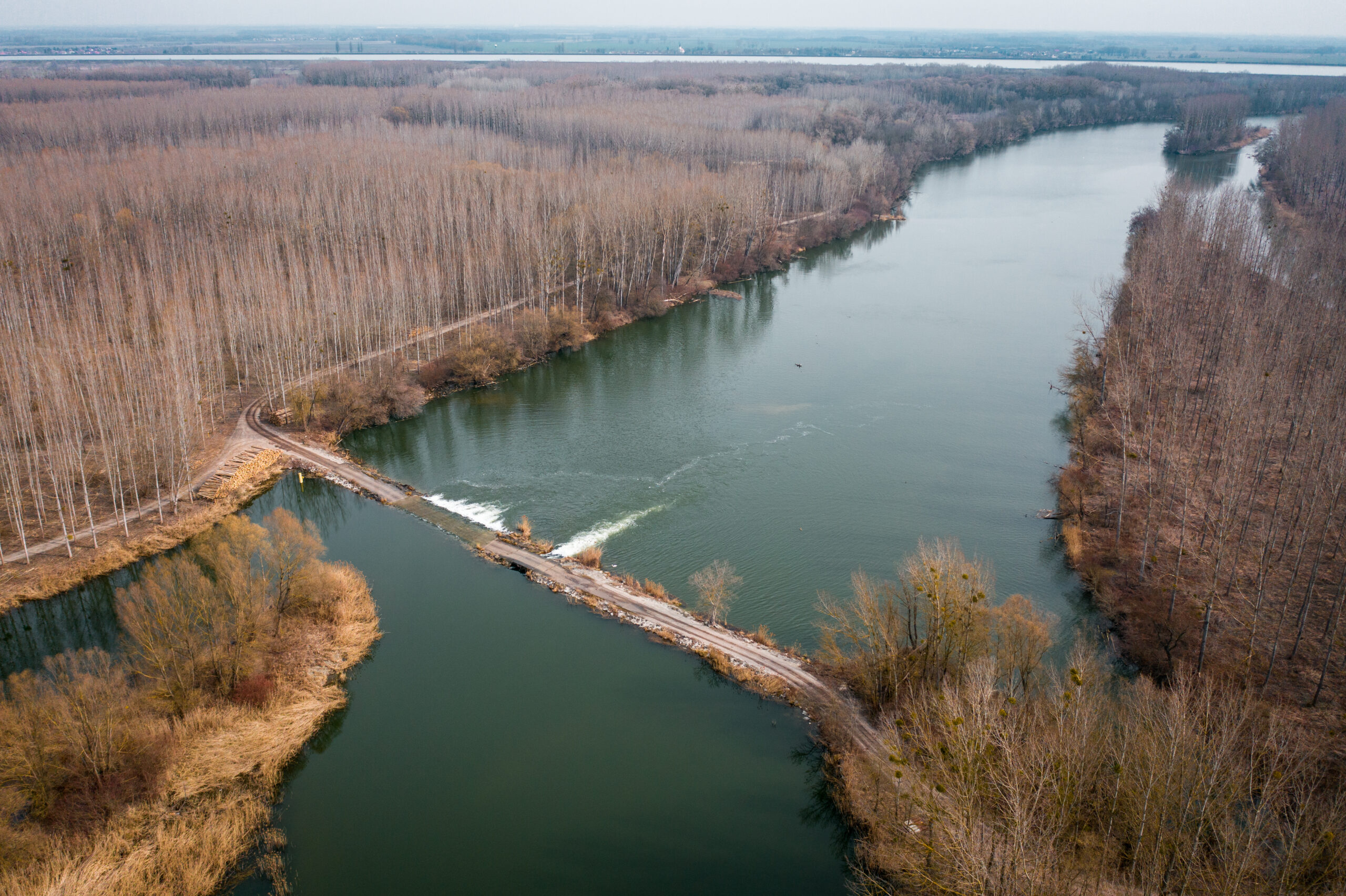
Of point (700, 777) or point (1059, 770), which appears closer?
point (1059, 770)

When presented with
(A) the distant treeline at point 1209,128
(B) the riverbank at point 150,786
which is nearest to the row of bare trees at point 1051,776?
(B) the riverbank at point 150,786

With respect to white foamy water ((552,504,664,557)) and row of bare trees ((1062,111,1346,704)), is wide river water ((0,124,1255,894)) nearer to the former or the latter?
white foamy water ((552,504,664,557))

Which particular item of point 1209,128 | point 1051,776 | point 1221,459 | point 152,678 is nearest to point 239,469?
point 152,678

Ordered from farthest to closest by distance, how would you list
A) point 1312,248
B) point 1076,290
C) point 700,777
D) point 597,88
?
1. point 597,88
2. point 1076,290
3. point 1312,248
4. point 700,777

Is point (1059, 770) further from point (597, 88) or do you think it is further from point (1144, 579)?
point (597, 88)

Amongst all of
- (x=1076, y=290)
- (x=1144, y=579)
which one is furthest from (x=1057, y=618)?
(x=1076, y=290)

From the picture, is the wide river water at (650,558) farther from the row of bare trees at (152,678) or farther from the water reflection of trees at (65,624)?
the row of bare trees at (152,678)

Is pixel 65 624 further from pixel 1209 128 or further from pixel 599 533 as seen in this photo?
pixel 1209 128
